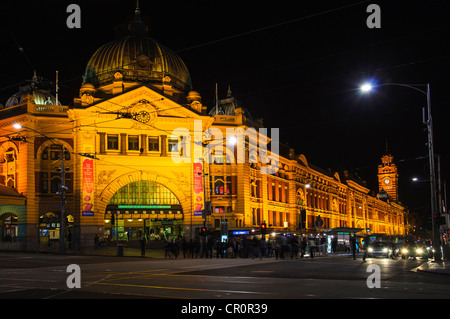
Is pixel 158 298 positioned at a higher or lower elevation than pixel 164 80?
lower

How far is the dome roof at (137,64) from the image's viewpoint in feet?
228

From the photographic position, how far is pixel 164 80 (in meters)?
68.8

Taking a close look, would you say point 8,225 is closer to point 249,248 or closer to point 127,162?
point 127,162

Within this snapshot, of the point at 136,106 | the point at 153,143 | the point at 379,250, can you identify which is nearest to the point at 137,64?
the point at 136,106

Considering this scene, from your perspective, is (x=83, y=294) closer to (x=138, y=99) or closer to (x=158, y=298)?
(x=158, y=298)

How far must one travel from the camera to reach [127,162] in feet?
205

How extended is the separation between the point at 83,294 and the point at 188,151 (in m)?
49.1

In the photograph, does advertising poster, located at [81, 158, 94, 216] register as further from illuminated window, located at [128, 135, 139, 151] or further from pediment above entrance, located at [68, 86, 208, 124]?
pediment above entrance, located at [68, 86, 208, 124]

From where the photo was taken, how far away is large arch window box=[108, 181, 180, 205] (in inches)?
2480

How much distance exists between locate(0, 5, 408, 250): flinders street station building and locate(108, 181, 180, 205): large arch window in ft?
0.37

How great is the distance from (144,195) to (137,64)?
659 inches

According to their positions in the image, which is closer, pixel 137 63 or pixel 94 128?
pixel 94 128

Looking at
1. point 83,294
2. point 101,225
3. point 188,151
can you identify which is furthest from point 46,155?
point 83,294

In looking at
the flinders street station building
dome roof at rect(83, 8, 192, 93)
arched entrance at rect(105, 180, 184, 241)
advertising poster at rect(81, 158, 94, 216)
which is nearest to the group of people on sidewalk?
the flinders street station building
